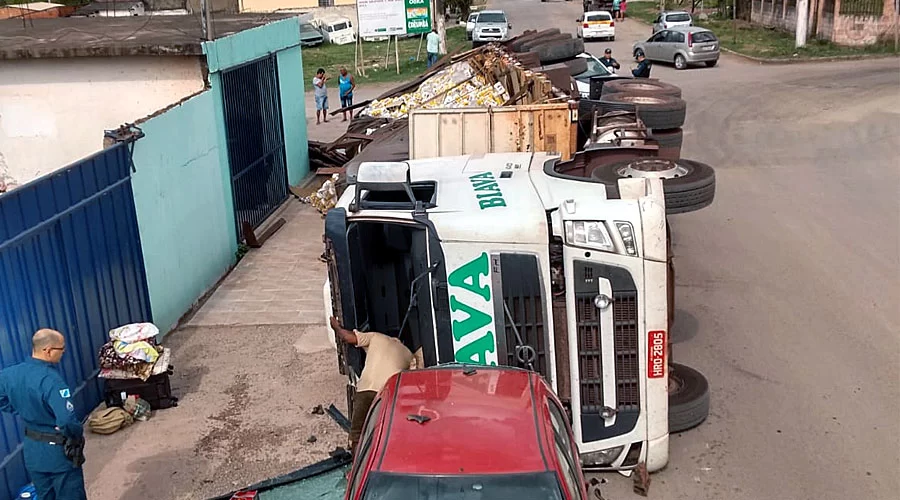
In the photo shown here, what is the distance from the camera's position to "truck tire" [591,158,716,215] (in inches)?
299

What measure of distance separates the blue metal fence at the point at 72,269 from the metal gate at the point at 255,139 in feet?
13.2

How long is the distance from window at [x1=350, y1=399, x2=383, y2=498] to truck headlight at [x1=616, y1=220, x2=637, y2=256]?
82.7 inches

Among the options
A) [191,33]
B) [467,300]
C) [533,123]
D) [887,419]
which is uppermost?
[191,33]

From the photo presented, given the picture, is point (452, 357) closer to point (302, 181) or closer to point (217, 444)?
point (217, 444)

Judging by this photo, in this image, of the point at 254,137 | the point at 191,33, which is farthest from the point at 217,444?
the point at 191,33

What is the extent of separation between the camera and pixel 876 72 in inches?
1068

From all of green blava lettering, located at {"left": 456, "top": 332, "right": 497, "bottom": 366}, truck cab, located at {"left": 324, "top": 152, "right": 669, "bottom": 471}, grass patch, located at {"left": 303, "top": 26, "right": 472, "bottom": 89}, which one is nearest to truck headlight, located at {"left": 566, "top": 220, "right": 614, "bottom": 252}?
truck cab, located at {"left": 324, "top": 152, "right": 669, "bottom": 471}

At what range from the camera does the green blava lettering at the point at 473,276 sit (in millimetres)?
6227

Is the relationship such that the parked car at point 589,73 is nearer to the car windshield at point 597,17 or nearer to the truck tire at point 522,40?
the truck tire at point 522,40

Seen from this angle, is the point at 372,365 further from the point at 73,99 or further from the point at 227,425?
the point at 73,99

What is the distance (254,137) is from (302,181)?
3210 mm

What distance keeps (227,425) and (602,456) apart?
3.42 m

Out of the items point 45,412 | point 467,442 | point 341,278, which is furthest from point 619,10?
point 467,442

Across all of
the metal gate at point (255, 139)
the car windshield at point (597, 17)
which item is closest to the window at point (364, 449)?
the metal gate at point (255, 139)
